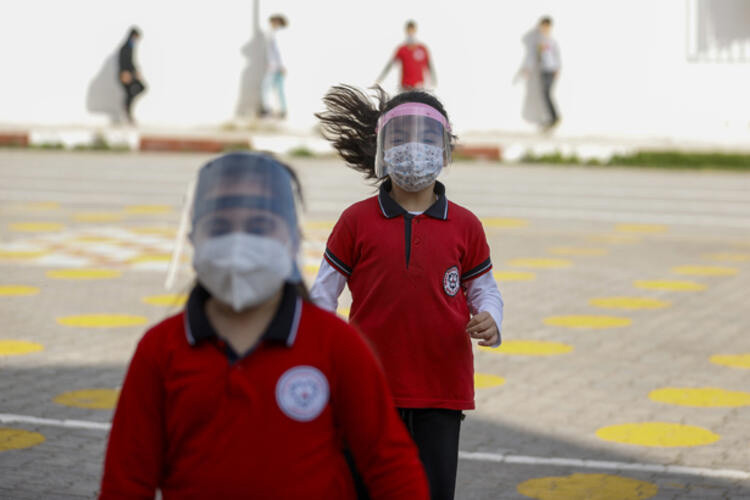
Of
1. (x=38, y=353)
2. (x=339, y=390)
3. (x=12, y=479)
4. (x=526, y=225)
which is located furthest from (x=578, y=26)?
(x=339, y=390)

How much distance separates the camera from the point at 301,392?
2.29 metres

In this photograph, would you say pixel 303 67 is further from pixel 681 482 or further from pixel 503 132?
pixel 681 482

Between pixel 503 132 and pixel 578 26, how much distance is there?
2626mm

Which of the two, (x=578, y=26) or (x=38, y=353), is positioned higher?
(x=578, y=26)

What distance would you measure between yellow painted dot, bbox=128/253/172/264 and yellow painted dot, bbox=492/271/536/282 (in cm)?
271

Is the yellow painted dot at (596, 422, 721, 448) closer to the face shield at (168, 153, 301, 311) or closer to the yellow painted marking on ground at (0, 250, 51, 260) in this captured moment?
the face shield at (168, 153, 301, 311)

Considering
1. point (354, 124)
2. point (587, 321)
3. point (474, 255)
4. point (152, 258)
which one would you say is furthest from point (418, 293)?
point (152, 258)

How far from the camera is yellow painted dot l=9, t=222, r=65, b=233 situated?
12.4m

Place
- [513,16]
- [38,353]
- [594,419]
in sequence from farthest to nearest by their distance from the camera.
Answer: [513,16]
[38,353]
[594,419]

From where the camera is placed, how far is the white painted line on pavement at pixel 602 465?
497 centimetres

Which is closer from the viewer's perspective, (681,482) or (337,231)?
(337,231)

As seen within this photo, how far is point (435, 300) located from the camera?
362 centimetres

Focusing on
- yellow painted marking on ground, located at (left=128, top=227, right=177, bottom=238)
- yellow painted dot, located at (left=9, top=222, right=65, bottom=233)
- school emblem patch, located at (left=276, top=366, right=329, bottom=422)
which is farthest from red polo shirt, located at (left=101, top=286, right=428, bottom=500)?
yellow painted dot, located at (left=9, top=222, right=65, bottom=233)

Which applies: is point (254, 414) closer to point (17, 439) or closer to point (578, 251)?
point (17, 439)
